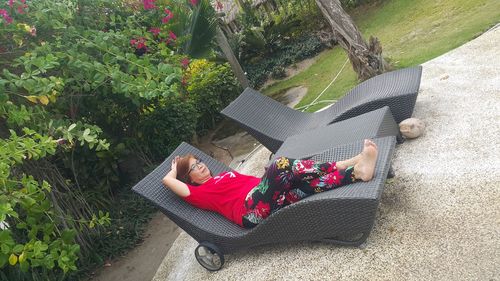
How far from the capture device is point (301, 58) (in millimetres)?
11273

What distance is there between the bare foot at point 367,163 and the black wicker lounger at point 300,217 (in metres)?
0.05

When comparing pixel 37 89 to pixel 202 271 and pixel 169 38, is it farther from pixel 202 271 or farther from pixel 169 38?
pixel 169 38

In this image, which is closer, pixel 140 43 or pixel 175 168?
pixel 175 168

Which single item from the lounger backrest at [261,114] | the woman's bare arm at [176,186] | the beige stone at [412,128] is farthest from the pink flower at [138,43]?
the beige stone at [412,128]

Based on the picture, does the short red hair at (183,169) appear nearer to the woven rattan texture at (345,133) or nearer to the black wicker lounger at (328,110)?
the woven rattan texture at (345,133)

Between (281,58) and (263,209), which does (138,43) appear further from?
(281,58)

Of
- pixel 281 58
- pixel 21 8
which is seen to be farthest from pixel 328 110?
pixel 281 58

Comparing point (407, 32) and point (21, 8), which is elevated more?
point (21, 8)

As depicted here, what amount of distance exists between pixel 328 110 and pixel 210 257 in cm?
225

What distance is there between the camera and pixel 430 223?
3.00 meters

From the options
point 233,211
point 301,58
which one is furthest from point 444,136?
point 301,58

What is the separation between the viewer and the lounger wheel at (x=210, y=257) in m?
3.64

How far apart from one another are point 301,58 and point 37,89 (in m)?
8.63

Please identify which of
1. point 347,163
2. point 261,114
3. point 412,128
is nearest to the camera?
point 347,163
